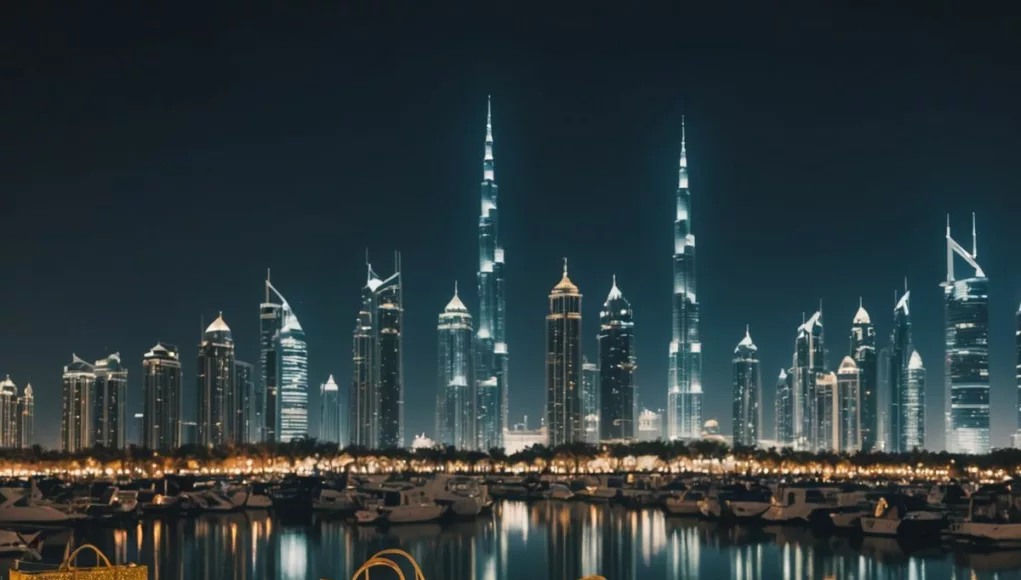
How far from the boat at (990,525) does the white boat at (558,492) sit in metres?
39.2

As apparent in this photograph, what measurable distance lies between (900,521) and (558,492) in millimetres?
39788

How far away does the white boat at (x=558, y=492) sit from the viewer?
94.6 meters

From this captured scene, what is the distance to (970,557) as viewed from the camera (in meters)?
52.7

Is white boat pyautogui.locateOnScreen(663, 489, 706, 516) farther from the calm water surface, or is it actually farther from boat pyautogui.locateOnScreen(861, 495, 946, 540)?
boat pyautogui.locateOnScreen(861, 495, 946, 540)

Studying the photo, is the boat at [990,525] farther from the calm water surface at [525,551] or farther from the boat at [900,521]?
the calm water surface at [525,551]

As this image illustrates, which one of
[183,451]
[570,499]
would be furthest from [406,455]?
[570,499]

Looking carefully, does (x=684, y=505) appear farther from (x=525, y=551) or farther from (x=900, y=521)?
(x=525, y=551)

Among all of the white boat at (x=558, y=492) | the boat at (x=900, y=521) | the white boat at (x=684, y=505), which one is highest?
the boat at (x=900, y=521)

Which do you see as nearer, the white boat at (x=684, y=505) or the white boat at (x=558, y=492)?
the white boat at (x=684, y=505)

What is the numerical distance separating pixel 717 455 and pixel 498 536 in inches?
3456

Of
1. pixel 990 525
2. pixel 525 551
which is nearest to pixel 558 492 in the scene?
pixel 525 551

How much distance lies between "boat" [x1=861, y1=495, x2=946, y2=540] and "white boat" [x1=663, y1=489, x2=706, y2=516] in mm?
14641

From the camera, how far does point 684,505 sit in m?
76.1

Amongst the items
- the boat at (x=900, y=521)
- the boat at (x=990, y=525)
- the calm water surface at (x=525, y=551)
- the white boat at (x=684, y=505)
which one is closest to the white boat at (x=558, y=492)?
the white boat at (x=684, y=505)
